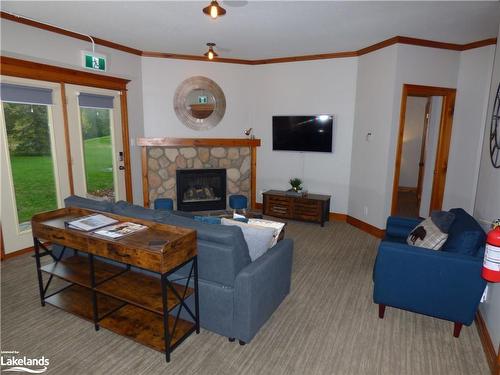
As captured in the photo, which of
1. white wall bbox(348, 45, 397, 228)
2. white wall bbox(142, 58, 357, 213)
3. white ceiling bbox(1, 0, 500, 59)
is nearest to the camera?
white ceiling bbox(1, 0, 500, 59)

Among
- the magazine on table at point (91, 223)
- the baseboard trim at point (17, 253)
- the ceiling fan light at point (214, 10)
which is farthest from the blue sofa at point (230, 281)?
the baseboard trim at point (17, 253)

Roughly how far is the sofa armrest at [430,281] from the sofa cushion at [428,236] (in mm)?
251

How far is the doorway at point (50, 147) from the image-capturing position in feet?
12.5

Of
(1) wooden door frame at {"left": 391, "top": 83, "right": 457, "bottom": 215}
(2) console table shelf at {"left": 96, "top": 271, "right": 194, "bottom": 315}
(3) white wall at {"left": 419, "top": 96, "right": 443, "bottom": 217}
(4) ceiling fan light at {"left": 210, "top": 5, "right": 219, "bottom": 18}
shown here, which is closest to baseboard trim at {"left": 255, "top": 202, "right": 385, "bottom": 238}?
(1) wooden door frame at {"left": 391, "top": 83, "right": 457, "bottom": 215}

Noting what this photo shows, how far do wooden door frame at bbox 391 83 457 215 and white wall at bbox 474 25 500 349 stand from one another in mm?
1347

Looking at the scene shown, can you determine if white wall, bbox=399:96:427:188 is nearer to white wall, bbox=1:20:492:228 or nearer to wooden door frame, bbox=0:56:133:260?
white wall, bbox=1:20:492:228

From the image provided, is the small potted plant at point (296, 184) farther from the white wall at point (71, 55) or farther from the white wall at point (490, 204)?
the white wall at point (490, 204)

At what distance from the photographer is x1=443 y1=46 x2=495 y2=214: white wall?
179 inches

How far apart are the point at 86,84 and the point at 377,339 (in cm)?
481

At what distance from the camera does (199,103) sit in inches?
226

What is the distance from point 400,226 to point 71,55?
4718mm

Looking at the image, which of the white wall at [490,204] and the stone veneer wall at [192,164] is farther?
the stone veneer wall at [192,164]

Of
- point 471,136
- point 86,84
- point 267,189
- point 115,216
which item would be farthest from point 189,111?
point 471,136

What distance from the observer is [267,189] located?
6.27m
